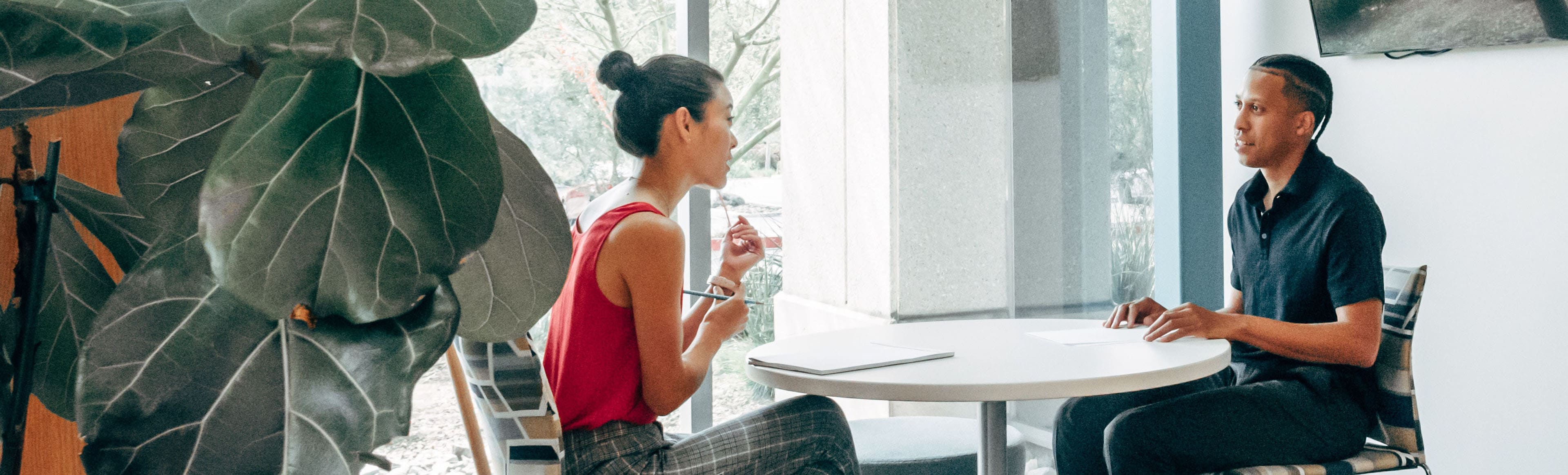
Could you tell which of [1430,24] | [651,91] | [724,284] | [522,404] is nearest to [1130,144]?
[1430,24]

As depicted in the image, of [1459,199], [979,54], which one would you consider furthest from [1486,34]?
[979,54]

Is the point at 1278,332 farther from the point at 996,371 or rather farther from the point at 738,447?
the point at 738,447

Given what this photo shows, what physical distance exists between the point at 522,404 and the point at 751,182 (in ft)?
9.67

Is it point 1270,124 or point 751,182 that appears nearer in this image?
point 1270,124

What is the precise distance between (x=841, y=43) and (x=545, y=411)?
2.29 meters

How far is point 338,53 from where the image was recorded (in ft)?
1.41

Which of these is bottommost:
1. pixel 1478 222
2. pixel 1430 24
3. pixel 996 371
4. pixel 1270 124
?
pixel 996 371

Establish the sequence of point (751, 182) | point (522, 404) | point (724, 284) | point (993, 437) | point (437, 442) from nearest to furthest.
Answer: point (522, 404) < point (993, 437) < point (724, 284) < point (437, 442) < point (751, 182)

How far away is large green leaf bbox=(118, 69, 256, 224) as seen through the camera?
493mm

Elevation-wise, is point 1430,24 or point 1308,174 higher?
point 1430,24

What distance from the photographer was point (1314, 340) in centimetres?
189

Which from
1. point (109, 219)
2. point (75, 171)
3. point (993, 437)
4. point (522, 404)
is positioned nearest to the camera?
point (109, 219)

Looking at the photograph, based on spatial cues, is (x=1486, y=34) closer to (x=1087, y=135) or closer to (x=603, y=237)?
(x=1087, y=135)

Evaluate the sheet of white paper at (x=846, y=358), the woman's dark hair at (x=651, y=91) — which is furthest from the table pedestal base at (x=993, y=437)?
the woman's dark hair at (x=651, y=91)
